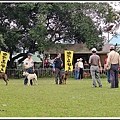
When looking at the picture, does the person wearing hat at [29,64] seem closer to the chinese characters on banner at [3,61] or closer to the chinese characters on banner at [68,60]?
the chinese characters on banner at [3,61]

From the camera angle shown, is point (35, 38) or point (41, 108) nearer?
point (41, 108)

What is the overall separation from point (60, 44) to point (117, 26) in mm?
6971

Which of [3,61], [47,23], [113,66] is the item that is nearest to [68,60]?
[3,61]

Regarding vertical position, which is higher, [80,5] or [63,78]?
[80,5]

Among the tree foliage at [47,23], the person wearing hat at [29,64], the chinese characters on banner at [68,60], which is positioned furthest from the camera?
the tree foliage at [47,23]

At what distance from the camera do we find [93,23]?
34719 mm

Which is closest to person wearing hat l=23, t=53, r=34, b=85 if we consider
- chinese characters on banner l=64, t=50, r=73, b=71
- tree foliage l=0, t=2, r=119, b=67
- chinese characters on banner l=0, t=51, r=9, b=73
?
chinese characters on banner l=0, t=51, r=9, b=73

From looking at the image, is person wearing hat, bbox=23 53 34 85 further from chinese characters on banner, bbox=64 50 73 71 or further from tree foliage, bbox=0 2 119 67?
tree foliage, bbox=0 2 119 67

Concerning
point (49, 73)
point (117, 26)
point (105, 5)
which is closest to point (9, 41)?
point (49, 73)

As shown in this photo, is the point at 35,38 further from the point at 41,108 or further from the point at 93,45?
the point at 41,108

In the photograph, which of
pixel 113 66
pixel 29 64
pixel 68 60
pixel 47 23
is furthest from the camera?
pixel 47 23

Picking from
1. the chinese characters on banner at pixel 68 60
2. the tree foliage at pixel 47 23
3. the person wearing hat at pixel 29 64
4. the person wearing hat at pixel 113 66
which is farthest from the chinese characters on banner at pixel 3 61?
the person wearing hat at pixel 113 66

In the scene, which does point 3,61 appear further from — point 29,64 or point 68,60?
point 29,64

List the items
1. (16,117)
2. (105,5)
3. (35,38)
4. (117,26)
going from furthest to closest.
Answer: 1. (117,26)
2. (105,5)
3. (35,38)
4. (16,117)
